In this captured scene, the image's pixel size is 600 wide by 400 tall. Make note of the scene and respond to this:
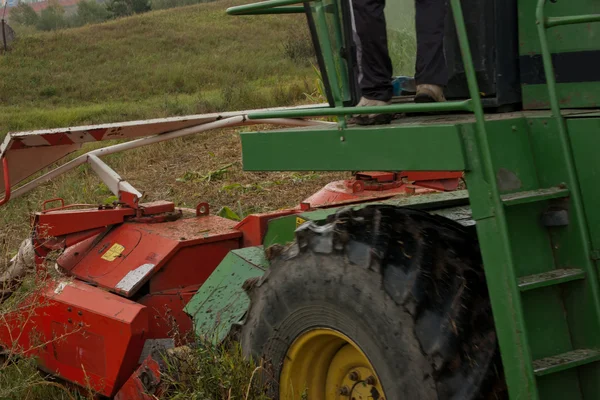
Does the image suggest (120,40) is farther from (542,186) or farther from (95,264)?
(542,186)

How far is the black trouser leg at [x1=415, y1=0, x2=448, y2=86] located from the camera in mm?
3617

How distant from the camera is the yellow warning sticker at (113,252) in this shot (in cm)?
560

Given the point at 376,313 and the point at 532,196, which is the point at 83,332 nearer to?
the point at 376,313

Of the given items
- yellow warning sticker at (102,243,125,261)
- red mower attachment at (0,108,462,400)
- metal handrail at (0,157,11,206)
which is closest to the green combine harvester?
red mower attachment at (0,108,462,400)

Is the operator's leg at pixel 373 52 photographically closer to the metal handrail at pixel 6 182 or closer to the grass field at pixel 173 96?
the grass field at pixel 173 96

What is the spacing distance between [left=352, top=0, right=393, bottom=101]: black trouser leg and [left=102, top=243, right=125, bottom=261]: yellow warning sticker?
241 cm

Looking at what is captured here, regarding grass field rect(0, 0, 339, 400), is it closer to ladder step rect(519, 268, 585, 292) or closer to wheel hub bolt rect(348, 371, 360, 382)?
wheel hub bolt rect(348, 371, 360, 382)

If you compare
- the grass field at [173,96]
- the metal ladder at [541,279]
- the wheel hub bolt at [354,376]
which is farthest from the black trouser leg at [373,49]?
the wheel hub bolt at [354,376]

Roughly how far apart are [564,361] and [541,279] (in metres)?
0.28

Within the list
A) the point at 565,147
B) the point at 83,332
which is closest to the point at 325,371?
the point at 565,147

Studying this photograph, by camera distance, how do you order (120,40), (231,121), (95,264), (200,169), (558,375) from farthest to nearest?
(120,40), (200,169), (231,121), (95,264), (558,375)

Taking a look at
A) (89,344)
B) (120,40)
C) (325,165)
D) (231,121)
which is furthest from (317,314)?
(120,40)

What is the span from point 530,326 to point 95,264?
11.3 feet

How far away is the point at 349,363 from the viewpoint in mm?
3467
